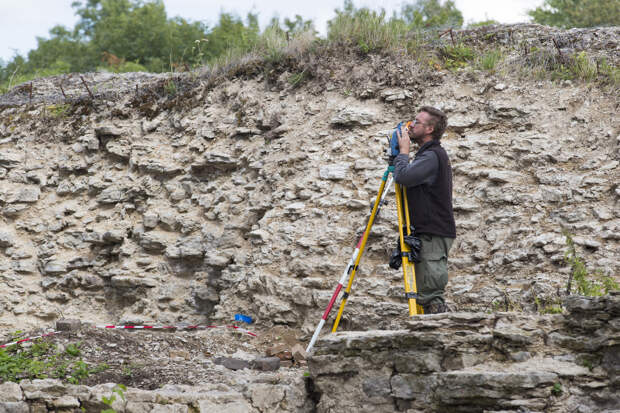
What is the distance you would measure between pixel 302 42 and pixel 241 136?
1.73 m

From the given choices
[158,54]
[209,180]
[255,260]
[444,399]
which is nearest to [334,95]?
[209,180]

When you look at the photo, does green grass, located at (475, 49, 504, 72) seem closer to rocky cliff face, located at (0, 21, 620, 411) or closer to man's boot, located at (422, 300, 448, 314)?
rocky cliff face, located at (0, 21, 620, 411)

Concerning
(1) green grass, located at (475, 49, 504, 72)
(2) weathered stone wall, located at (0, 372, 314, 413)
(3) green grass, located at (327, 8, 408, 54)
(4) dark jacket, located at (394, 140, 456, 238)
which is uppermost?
(3) green grass, located at (327, 8, 408, 54)

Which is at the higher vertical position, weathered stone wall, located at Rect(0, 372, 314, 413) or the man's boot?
the man's boot

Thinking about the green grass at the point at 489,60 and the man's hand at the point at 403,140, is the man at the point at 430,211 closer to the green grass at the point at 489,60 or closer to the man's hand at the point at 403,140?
the man's hand at the point at 403,140

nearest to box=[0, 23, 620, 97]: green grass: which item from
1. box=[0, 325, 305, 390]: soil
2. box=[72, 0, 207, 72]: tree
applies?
box=[0, 325, 305, 390]: soil

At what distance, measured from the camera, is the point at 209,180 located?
7.91 meters

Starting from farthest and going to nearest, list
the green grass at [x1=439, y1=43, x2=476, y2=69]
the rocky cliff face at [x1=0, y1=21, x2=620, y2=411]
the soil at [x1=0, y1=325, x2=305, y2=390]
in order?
the green grass at [x1=439, y1=43, x2=476, y2=69], the rocky cliff face at [x1=0, y1=21, x2=620, y2=411], the soil at [x1=0, y1=325, x2=305, y2=390]

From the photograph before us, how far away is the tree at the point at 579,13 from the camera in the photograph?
16.4 meters

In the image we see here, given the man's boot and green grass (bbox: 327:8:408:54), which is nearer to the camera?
the man's boot

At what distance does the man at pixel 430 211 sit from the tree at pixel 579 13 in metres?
13.0

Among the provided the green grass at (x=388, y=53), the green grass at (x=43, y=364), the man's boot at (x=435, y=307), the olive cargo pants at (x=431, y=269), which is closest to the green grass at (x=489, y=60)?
the green grass at (x=388, y=53)

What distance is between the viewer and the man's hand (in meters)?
4.64

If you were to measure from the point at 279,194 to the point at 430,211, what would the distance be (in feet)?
9.35
